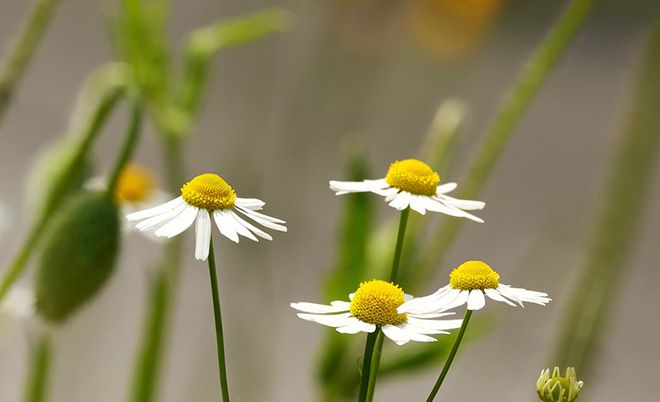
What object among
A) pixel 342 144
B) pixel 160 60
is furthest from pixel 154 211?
pixel 342 144

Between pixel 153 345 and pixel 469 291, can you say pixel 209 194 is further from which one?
pixel 153 345

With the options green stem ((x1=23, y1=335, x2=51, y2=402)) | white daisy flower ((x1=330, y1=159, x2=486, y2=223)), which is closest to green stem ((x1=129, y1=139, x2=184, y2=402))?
green stem ((x1=23, y1=335, x2=51, y2=402))

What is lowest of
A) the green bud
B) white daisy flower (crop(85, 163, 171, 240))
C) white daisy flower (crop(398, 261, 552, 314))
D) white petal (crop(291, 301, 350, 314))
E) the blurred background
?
the green bud

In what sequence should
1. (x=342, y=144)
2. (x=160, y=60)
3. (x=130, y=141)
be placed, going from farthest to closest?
(x=342, y=144) < (x=160, y=60) < (x=130, y=141)

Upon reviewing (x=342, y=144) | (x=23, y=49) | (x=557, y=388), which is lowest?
(x=557, y=388)

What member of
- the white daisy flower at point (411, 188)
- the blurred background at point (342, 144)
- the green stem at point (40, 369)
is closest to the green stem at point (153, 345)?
the green stem at point (40, 369)

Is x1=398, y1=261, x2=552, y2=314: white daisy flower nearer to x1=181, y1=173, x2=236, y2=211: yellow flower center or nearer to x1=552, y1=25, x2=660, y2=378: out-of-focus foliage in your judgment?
x1=181, y1=173, x2=236, y2=211: yellow flower center

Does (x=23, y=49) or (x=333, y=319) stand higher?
(x=23, y=49)

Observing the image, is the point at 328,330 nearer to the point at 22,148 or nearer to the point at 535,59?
the point at 535,59
